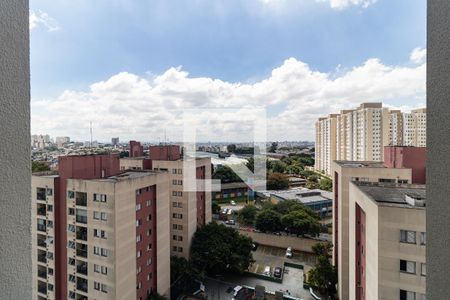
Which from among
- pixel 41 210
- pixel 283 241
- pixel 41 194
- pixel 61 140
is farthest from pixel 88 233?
pixel 61 140

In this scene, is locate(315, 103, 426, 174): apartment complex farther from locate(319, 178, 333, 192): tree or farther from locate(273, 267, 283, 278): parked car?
locate(273, 267, 283, 278): parked car

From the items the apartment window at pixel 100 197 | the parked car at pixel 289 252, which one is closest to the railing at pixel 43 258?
the apartment window at pixel 100 197

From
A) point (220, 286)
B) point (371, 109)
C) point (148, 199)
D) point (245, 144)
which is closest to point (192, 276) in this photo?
point (220, 286)

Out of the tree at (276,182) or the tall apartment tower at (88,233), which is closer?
the tall apartment tower at (88,233)

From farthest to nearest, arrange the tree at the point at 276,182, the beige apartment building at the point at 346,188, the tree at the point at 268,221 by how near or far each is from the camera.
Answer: the tree at the point at 276,182 → the tree at the point at 268,221 → the beige apartment building at the point at 346,188

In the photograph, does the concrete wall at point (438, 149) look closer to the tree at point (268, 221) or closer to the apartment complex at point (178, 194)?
the apartment complex at point (178, 194)

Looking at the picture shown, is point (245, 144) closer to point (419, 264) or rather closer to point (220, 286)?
point (419, 264)

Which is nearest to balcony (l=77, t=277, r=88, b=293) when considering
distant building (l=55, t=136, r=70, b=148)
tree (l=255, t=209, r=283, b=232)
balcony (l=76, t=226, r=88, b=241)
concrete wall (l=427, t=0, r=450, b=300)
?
balcony (l=76, t=226, r=88, b=241)
